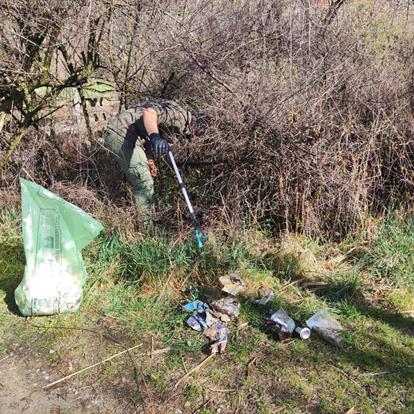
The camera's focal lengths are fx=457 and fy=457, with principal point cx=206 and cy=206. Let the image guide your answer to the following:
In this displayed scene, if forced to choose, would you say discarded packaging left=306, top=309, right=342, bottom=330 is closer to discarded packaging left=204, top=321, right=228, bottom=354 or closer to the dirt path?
discarded packaging left=204, top=321, right=228, bottom=354

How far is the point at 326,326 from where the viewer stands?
125 inches

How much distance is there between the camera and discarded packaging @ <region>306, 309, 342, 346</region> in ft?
10.0

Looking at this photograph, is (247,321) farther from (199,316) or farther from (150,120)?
(150,120)

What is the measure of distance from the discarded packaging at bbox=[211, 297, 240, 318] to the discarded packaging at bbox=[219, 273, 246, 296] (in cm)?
11

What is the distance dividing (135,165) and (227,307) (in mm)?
1696

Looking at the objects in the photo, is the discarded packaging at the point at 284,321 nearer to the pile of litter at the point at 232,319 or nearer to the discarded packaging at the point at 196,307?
the pile of litter at the point at 232,319

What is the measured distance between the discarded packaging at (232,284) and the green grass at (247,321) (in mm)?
81

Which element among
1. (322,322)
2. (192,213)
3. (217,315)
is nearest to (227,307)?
(217,315)

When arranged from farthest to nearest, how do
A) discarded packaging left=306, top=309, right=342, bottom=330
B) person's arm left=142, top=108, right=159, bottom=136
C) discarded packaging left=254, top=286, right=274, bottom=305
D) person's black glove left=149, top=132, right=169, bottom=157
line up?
person's arm left=142, top=108, right=159, bottom=136
person's black glove left=149, top=132, right=169, bottom=157
discarded packaging left=254, top=286, right=274, bottom=305
discarded packaging left=306, top=309, right=342, bottom=330

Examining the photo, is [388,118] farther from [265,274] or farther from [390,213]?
[265,274]

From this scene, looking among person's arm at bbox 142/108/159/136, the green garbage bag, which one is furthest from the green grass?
person's arm at bbox 142/108/159/136

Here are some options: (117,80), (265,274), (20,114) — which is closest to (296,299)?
(265,274)

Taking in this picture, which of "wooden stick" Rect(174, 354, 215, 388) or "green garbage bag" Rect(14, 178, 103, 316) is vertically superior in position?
"green garbage bag" Rect(14, 178, 103, 316)

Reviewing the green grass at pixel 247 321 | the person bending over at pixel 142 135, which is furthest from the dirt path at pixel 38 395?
the person bending over at pixel 142 135
